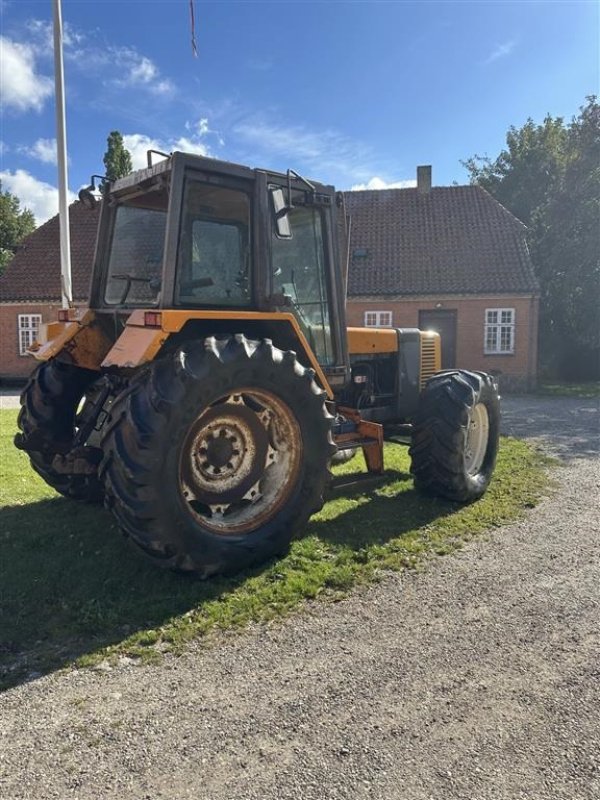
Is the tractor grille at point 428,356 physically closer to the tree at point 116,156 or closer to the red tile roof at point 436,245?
the red tile roof at point 436,245

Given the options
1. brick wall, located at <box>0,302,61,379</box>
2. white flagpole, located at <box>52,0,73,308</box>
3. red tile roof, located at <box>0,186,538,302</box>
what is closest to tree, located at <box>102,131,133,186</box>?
red tile roof, located at <box>0,186,538,302</box>

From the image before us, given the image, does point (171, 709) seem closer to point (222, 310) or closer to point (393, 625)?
point (393, 625)

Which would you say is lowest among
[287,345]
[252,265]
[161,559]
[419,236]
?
[161,559]

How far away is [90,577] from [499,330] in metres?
18.9

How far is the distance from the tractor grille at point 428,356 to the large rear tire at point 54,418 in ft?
11.9

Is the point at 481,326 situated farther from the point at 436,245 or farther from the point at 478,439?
the point at 478,439

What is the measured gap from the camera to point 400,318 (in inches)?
830

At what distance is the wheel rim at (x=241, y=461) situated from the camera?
4203 mm

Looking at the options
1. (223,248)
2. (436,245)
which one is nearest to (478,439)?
(223,248)

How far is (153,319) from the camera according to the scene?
3922mm

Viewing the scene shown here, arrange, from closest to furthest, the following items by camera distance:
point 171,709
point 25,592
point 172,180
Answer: point 171,709
point 25,592
point 172,180

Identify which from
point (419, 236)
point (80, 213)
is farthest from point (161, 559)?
point (80, 213)

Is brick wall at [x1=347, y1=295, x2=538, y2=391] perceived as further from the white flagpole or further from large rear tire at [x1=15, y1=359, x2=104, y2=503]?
large rear tire at [x1=15, y1=359, x2=104, y2=503]

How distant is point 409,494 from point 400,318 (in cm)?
1547
